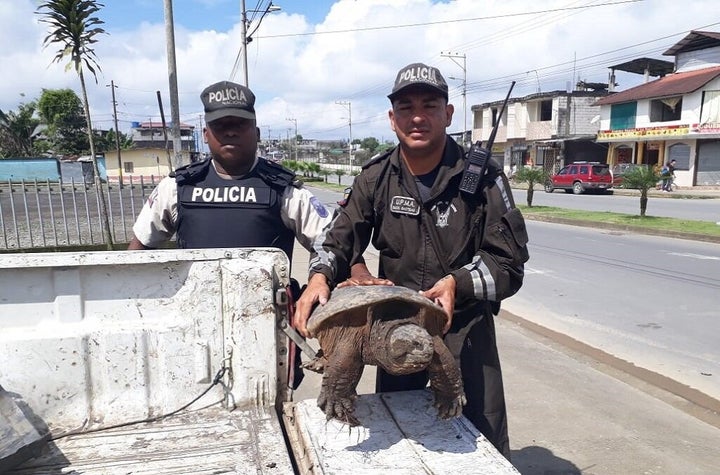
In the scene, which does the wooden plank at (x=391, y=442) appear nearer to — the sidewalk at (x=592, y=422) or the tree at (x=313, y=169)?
the sidewalk at (x=592, y=422)

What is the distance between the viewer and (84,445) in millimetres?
1838

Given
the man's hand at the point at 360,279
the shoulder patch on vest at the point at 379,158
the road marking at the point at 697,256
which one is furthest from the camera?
the road marking at the point at 697,256

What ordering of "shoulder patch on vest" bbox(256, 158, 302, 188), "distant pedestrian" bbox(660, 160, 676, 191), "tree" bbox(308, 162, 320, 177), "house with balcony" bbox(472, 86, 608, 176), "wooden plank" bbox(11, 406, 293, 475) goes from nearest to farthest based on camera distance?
"wooden plank" bbox(11, 406, 293, 475) < "shoulder patch on vest" bbox(256, 158, 302, 188) < "distant pedestrian" bbox(660, 160, 676, 191) < "house with balcony" bbox(472, 86, 608, 176) < "tree" bbox(308, 162, 320, 177)

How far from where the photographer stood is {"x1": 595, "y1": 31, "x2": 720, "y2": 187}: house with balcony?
24.2m

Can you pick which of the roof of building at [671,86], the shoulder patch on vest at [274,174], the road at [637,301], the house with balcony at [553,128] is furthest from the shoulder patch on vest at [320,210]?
the house with balcony at [553,128]

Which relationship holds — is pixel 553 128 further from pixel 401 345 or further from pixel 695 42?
pixel 401 345

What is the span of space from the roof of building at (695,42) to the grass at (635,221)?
1668cm

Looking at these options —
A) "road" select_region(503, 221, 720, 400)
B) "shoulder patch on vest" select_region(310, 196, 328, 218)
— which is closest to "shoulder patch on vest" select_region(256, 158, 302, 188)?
"shoulder patch on vest" select_region(310, 196, 328, 218)

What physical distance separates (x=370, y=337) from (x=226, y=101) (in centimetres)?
142

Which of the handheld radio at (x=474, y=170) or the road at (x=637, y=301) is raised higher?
the handheld radio at (x=474, y=170)

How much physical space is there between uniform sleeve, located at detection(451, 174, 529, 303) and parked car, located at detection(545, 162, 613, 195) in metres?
23.0

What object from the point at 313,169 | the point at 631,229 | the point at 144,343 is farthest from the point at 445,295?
the point at 313,169

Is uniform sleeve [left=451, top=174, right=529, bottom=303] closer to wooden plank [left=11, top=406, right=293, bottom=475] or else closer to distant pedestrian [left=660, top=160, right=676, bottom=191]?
wooden plank [left=11, top=406, right=293, bottom=475]

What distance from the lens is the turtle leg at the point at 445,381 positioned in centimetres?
168
